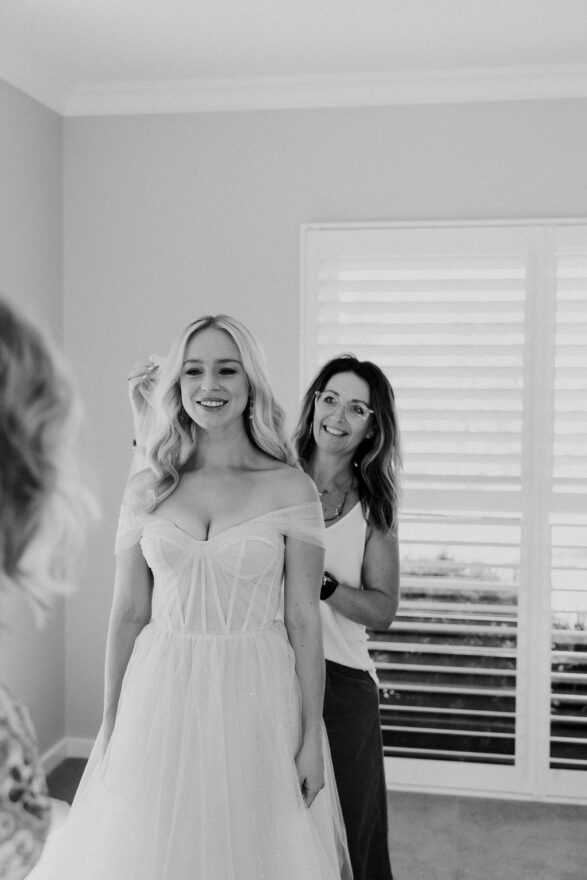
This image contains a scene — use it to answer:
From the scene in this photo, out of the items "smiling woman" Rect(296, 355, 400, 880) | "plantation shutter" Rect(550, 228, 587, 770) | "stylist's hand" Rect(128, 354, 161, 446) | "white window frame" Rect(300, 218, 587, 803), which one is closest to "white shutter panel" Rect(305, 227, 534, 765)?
"white window frame" Rect(300, 218, 587, 803)

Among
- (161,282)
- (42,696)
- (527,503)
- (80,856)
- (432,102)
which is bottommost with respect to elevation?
(42,696)

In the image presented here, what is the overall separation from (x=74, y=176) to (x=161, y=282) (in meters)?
0.55

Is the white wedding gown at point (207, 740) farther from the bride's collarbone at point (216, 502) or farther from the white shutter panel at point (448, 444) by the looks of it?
the white shutter panel at point (448, 444)

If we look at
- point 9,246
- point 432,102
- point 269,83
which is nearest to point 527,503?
point 432,102

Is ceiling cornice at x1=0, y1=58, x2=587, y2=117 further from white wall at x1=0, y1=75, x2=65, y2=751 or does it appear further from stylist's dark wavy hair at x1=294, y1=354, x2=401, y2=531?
stylist's dark wavy hair at x1=294, y1=354, x2=401, y2=531

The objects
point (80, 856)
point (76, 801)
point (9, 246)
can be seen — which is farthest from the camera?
point (9, 246)

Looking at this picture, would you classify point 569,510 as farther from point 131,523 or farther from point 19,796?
point 19,796

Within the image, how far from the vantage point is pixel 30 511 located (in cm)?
67

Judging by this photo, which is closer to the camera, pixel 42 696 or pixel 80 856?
pixel 80 856

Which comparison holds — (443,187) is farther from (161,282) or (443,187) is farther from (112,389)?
(112,389)

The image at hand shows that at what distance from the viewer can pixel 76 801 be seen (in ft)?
6.48

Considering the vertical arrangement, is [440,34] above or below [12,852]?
above

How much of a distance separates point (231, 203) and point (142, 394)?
58.7 inches

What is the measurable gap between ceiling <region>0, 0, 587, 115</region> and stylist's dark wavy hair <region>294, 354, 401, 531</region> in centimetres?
116
